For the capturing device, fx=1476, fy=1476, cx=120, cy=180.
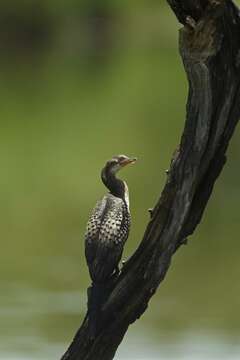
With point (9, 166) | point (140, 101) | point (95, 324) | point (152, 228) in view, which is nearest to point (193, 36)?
point (152, 228)

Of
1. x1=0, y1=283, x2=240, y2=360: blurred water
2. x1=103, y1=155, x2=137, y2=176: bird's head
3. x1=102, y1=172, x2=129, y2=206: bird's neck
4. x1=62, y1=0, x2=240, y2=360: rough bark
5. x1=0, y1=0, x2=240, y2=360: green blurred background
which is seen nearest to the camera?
x1=62, y1=0, x2=240, y2=360: rough bark

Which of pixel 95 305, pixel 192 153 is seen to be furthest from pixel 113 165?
pixel 192 153

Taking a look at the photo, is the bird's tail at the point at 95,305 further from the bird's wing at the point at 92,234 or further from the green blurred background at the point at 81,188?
the green blurred background at the point at 81,188

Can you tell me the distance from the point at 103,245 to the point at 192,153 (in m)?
0.71

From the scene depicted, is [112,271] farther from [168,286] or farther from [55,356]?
[168,286]

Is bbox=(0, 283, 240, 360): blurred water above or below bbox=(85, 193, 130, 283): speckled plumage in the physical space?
above

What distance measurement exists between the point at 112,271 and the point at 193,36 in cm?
119

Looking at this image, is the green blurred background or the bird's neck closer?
the bird's neck

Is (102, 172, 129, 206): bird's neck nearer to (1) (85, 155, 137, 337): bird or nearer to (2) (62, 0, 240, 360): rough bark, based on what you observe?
(1) (85, 155, 137, 337): bird

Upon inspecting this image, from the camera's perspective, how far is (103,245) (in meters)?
6.94

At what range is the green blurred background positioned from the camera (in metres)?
11.3

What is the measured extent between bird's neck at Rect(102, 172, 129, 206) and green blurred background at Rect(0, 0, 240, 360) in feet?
8.35

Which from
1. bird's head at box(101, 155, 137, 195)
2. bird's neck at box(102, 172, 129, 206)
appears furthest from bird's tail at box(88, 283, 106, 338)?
bird's head at box(101, 155, 137, 195)

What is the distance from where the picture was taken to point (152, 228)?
6629 mm
